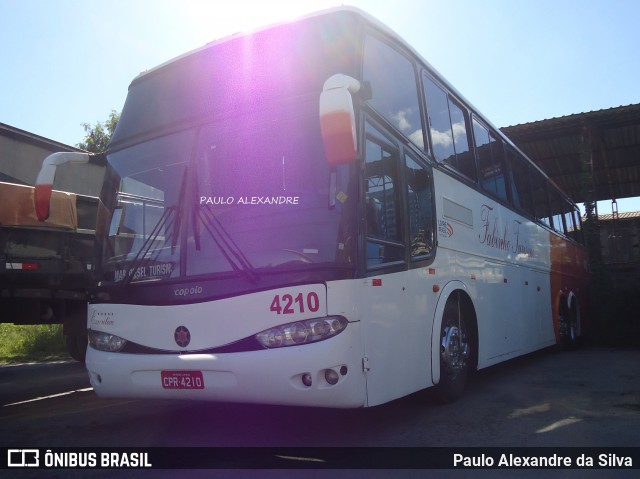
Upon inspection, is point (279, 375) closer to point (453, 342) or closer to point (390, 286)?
point (390, 286)

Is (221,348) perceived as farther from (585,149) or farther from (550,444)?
(585,149)

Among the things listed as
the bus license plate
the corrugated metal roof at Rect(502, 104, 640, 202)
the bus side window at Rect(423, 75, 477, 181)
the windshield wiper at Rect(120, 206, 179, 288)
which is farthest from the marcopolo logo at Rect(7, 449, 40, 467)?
the corrugated metal roof at Rect(502, 104, 640, 202)

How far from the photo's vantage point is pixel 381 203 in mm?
4582

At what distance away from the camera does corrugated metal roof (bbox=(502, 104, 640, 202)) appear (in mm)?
13734

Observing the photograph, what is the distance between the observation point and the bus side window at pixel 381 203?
4355 millimetres

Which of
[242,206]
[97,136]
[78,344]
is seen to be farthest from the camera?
[97,136]

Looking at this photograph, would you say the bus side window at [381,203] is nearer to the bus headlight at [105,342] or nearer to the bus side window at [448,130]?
the bus side window at [448,130]

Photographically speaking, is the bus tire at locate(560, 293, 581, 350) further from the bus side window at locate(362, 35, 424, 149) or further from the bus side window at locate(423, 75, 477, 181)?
the bus side window at locate(362, 35, 424, 149)

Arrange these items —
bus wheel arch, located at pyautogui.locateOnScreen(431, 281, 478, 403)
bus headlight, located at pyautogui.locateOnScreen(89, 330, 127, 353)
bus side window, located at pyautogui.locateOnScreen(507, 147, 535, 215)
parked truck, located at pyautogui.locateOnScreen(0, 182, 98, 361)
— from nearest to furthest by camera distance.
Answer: bus headlight, located at pyautogui.locateOnScreen(89, 330, 127, 353) < bus wheel arch, located at pyautogui.locateOnScreen(431, 281, 478, 403) < parked truck, located at pyautogui.locateOnScreen(0, 182, 98, 361) < bus side window, located at pyautogui.locateOnScreen(507, 147, 535, 215)

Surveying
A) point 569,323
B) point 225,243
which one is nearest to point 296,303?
point 225,243

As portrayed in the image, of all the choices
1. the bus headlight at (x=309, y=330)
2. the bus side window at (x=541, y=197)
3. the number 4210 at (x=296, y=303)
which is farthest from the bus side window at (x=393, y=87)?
the bus side window at (x=541, y=197)

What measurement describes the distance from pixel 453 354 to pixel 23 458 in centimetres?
391

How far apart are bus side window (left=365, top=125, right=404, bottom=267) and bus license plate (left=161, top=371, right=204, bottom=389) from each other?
1518 millimetres

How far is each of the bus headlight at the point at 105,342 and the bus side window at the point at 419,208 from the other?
2573mm
